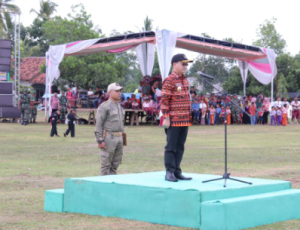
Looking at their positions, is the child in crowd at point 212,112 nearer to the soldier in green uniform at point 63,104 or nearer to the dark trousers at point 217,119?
the dark trousers at point 217,119

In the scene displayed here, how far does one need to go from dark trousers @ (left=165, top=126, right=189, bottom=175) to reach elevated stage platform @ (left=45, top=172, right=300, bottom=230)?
0.26m

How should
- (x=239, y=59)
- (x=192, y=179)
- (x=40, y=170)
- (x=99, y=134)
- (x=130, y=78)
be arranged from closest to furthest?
(x=192, y=179) → (x=99, y=134) → (x=40, y=170) → (x=239, y=59) → (x=130, y=78)

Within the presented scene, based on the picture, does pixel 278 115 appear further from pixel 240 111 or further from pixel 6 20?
pixel 6 20

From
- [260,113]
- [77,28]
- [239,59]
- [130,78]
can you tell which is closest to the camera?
[260,113]

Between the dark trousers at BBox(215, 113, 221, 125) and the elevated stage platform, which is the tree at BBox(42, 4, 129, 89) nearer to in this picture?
the dark trousers at BBox(215, 113, 221, 125)

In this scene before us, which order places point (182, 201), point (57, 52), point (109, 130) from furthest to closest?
point (57, 52) → point (109, 130) → point (182, 201)

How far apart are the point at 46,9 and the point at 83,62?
26534 mm

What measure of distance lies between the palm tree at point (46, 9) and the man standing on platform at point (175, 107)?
67.0 meters

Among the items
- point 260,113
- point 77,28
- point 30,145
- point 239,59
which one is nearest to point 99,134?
point 30,145

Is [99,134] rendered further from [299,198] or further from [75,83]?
[75,83]

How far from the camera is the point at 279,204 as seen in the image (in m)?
6.51

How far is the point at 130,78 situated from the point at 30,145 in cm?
7789

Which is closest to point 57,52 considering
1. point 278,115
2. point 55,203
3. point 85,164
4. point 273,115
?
point 273,115

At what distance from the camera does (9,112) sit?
31.2 m
